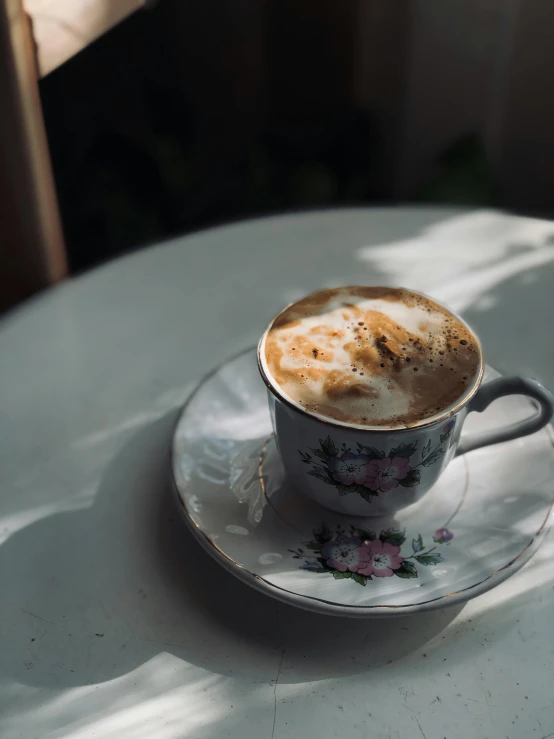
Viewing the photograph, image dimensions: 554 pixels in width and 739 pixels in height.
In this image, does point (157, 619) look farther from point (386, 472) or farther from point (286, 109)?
point (286, 109)

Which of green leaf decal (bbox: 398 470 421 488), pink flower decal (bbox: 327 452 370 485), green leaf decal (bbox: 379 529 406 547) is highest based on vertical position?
pink flower decal (bbox: 327 452 370 485)

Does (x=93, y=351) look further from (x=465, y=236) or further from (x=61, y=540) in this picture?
(x=465, y=236)

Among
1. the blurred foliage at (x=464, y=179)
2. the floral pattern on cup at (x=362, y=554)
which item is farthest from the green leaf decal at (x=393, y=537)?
the blurred foliage at (x=464, y=179)

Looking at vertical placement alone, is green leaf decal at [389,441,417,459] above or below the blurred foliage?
above

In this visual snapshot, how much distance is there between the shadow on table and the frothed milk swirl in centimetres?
14

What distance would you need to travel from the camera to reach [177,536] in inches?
22.2

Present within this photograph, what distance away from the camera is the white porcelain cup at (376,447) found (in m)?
0.49

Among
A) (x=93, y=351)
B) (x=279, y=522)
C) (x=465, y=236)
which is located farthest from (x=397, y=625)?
(x=465, y=236)

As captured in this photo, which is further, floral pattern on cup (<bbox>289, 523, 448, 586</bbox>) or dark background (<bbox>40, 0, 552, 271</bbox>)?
dark background (<bbox>40, 0, 552, 271</bbox>)

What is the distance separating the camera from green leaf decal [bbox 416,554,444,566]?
1.66 feet

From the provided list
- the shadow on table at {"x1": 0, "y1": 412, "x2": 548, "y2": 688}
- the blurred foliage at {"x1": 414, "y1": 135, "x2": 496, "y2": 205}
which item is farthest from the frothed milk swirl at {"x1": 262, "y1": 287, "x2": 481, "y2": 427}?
the blurred foliage at {"x1": 414, "y1": 135, "x2": 496, "y2": 205}

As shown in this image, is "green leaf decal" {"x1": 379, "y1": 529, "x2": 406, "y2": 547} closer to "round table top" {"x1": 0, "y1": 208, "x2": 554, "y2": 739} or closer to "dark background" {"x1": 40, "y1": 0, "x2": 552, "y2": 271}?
"round table top" {"x1": 0, "y1": 208, "x2": 554, "y2": 739}

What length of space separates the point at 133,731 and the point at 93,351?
0.39 m

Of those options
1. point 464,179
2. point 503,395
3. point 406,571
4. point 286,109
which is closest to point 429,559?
point 406,571
